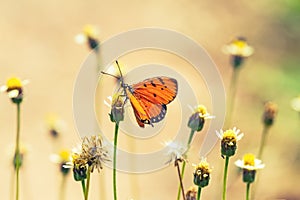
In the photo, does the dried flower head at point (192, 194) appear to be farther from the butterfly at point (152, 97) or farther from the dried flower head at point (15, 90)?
the dried flower head at point (15, 90)

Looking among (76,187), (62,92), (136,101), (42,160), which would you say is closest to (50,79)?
(62,92)

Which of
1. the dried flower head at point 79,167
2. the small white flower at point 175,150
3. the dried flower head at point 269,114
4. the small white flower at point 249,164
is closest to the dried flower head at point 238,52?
the dried flower head at point 269,114

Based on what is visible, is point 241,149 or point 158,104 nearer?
point 158,104

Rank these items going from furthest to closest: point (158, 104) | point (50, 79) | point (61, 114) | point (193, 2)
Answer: point (193, 2) < point (50, 79) < point (61, 114) < point (158, 104)

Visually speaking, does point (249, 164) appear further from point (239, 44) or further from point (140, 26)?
point (140, 26)

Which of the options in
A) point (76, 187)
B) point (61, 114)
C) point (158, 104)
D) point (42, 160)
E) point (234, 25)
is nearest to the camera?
point (158, 104)

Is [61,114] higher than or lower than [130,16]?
lower

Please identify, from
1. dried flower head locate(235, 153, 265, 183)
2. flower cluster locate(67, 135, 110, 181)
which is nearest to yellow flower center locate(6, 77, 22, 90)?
flower cluster locate(67, 135, 110, 181)

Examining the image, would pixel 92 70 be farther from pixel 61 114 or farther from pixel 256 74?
pixel 256 74
